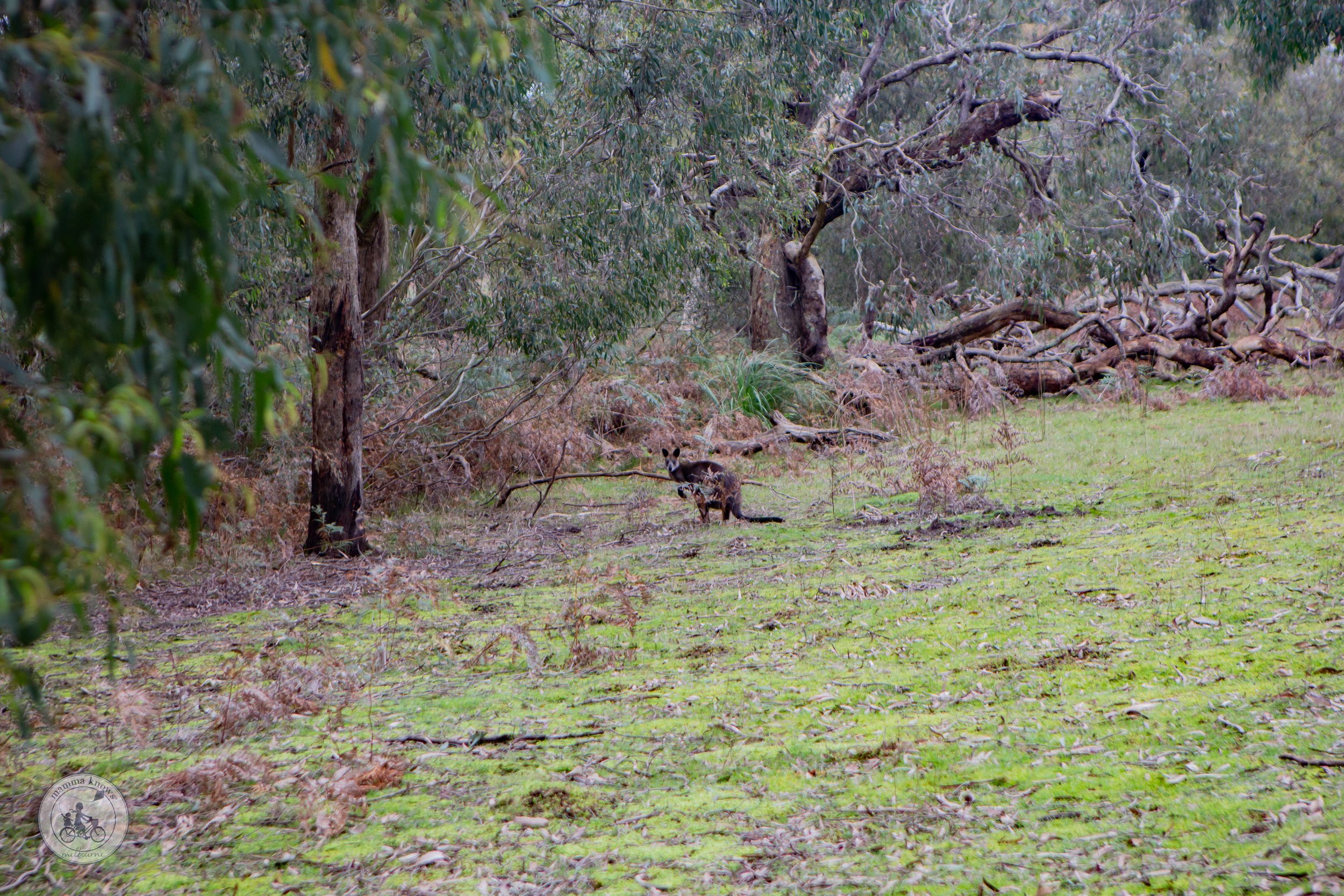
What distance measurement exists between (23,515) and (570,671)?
11.1 feet

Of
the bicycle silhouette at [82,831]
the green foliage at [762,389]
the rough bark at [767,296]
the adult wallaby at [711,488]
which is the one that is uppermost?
the rough bark at [767,296]

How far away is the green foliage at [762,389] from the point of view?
16.7 m

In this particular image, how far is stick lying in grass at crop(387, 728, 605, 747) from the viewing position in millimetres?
4516

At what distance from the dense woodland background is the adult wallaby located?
1689mm

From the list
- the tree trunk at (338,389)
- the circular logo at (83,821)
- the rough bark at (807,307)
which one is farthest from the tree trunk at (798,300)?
the circular logo at (83,821)

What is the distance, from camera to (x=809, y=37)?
40.1 ft

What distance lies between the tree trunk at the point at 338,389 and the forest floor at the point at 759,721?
96 centimetres

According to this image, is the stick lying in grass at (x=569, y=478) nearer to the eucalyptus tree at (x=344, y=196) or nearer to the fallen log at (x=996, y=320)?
the eucalyptus tree at (x=344, y=196)

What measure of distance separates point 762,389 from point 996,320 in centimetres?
389

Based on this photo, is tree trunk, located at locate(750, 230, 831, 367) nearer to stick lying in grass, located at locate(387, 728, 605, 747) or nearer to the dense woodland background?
the dense woodland background

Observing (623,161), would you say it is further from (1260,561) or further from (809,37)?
(1260,561)

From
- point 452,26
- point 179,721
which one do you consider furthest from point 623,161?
point 179,721

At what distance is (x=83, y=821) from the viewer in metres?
3.71

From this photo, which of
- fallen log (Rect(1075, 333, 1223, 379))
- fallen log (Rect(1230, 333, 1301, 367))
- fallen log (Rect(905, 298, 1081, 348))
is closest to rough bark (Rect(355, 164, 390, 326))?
fallen log (Rect(905, 298, 1081, 348))
